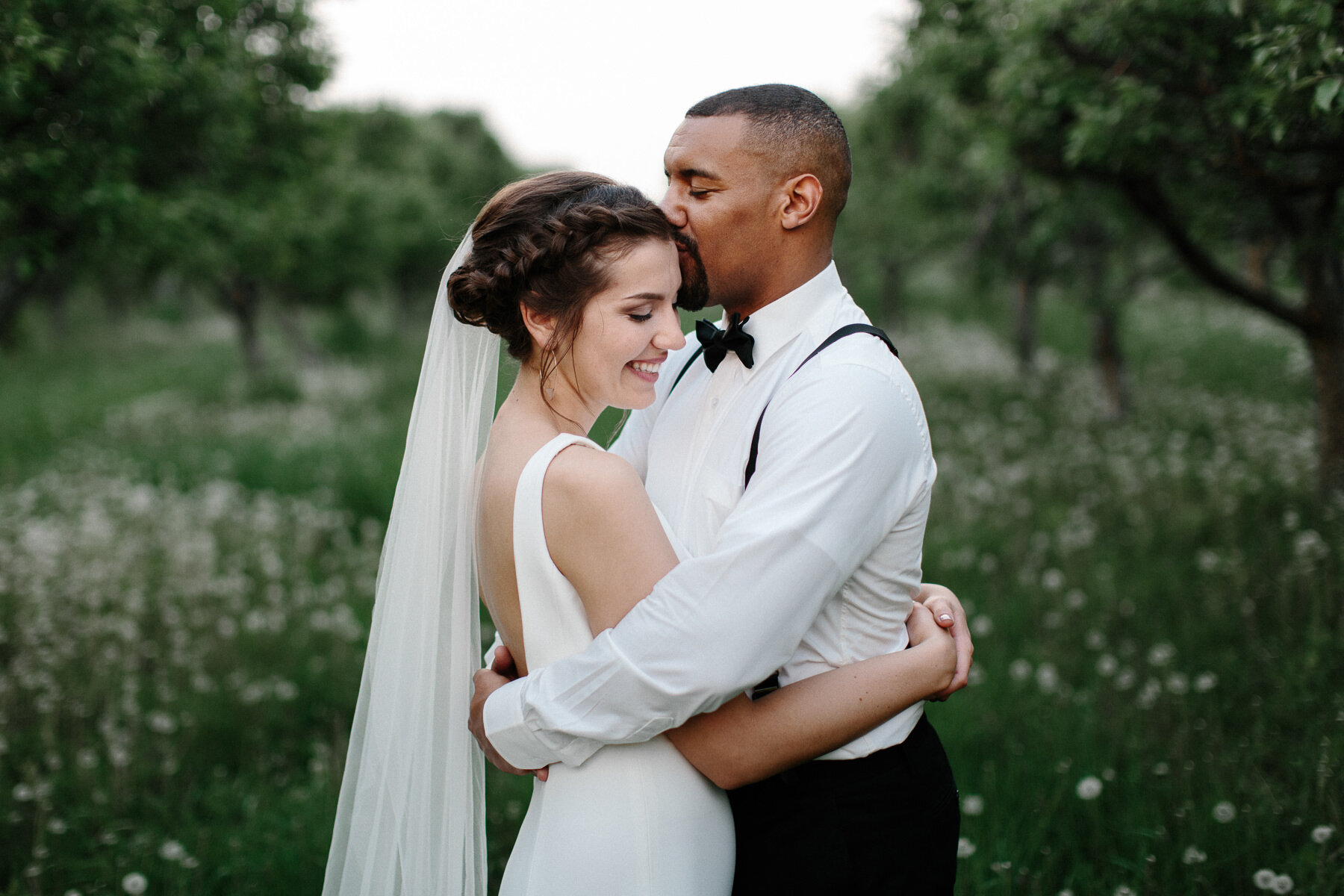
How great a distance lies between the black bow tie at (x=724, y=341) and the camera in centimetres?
214

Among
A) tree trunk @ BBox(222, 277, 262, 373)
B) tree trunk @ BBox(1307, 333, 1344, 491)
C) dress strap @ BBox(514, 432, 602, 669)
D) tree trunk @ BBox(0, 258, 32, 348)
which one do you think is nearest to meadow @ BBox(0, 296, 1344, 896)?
tree trunk @ BBox(1307, 333, 1344, 491)

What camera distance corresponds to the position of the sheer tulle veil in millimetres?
2256

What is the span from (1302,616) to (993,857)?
9.37 feet

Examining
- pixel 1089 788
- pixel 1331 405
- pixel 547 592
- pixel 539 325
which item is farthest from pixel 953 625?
pixel 1331 405

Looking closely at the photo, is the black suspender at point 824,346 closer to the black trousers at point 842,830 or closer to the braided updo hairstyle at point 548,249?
the braided updo hairstyle at point 548,249

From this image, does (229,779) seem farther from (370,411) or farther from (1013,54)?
(370,411)

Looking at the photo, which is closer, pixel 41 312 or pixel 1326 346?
pixel 1326 346

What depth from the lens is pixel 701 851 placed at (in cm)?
189

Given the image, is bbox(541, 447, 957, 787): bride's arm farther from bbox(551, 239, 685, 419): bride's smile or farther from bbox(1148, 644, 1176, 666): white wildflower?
bbox(1148, 644, 1176, 666): white wildflower

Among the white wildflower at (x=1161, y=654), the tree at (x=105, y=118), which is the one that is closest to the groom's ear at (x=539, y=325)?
the tree at (x=105, y=118)

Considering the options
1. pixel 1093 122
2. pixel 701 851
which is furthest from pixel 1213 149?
pixel 701 851

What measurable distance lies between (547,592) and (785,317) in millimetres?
906

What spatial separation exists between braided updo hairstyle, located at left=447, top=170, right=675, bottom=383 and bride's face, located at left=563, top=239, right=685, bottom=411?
28mm

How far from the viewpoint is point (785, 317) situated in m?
2.17
